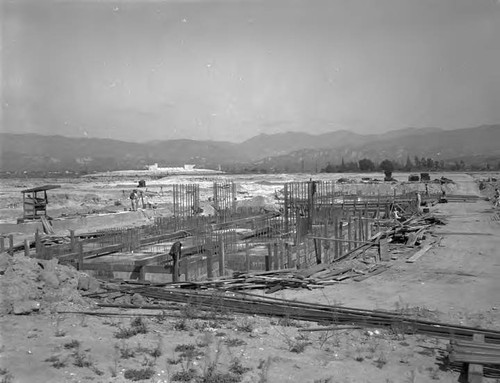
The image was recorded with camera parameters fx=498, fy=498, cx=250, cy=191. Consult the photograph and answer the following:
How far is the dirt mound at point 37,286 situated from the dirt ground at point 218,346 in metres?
0.08

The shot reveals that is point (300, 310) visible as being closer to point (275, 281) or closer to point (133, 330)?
point (275, 281)

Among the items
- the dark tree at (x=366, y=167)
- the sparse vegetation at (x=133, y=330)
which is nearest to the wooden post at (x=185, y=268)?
the sparse vegetation at (x=133, y=330)

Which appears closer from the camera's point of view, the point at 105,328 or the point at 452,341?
the point at 452,341

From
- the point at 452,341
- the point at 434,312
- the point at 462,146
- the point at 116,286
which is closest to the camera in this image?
the point at 452,341

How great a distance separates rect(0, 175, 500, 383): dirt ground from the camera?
5.56 metres

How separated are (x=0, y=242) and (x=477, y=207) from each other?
93.3 ft

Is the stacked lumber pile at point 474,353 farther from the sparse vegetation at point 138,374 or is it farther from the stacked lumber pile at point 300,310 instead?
the sparse vegetation at point 138,374

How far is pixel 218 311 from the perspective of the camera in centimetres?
804

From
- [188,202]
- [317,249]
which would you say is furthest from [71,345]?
[188,202]

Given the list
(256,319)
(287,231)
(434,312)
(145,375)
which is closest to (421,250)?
(287,231)

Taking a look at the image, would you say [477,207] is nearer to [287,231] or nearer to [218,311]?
[287,231]

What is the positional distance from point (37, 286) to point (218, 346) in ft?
12.0

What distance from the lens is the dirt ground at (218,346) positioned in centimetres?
556

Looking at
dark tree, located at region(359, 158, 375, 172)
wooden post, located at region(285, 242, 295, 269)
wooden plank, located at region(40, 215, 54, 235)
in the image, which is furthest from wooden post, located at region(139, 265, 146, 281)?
dark tree, located at region(359, 158, 375, 172)
